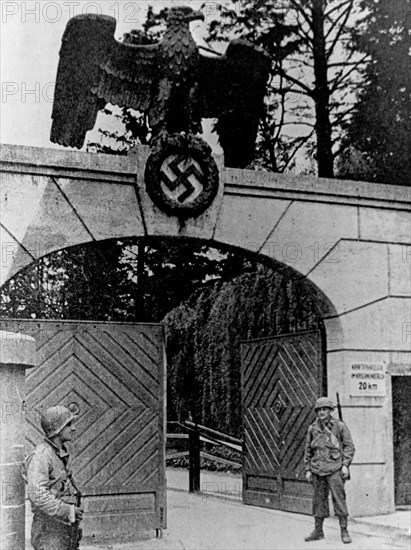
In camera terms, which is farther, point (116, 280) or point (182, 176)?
point (116, 280)

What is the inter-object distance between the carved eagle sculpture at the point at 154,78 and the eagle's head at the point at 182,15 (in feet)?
0.04

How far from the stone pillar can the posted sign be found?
611 cm

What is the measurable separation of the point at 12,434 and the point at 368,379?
6363mm

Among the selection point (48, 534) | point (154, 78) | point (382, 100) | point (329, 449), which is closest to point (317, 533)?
point (329, 449)

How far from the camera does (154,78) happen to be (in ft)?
31.1

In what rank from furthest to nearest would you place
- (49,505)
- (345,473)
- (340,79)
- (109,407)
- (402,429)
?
1. (340,79)
2. (402,429)
3. (109,407)
4. (345,473)
5. (49,505)

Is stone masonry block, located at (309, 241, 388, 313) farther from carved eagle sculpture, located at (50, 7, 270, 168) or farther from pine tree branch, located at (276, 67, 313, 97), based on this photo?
pine tree branch, located at (276, 67, 313, 97)

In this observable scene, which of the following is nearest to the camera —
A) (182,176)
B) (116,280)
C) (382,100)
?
(182,176)

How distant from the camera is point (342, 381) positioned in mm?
9914

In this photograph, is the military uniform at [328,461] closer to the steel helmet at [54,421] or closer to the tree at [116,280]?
the steel helmet at [54,421]

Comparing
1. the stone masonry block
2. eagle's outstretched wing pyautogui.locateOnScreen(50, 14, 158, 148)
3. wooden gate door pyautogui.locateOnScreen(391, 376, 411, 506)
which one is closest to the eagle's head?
eagle's outstretched wing pyautogui.locateOnScreen(50, 14, 158, 148)

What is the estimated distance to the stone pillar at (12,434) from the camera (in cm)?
427

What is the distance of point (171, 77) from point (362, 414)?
14.3 ft

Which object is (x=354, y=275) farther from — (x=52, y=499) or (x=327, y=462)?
(x=52, y=499)
